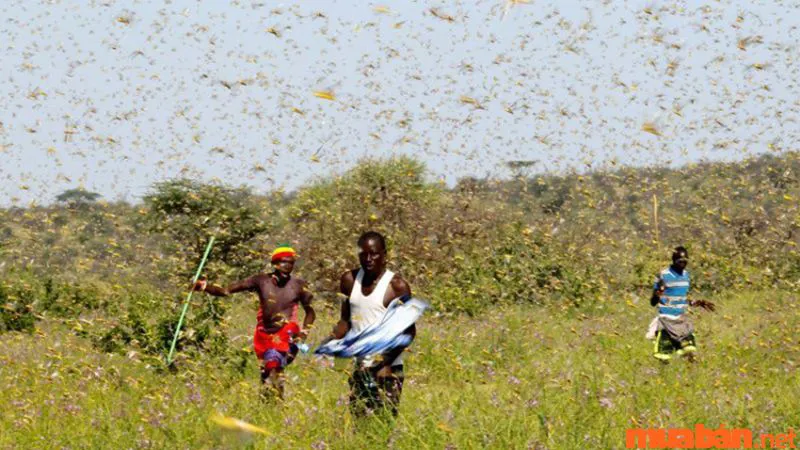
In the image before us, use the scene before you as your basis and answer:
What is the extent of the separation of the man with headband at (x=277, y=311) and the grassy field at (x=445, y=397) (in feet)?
0.94

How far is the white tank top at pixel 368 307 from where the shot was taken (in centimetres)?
744

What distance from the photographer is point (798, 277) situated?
2534cm

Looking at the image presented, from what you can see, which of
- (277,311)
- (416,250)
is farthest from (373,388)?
(416,250)

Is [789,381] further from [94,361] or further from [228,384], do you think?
[94,361]

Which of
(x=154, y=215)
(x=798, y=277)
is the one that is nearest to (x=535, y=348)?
(x=798, y=277)

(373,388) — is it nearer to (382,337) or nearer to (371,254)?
(382,337)

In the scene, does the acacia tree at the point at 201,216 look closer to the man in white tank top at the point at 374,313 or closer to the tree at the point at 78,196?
the man in white tank top at the point at 374,313

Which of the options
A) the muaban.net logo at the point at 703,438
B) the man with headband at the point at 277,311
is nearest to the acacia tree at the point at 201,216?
the man with headband at the point at 277,311

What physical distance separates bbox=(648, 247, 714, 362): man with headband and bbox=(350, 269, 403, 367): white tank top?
17.6 feet

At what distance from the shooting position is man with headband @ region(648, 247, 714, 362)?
11914 millimetres

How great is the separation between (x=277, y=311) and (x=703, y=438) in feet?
14.1

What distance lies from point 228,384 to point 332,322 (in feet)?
22.3

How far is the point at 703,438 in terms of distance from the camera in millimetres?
6543

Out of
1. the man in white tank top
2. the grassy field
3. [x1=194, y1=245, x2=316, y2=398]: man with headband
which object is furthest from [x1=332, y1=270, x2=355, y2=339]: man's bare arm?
[x1=194, y1=245, x2=316, y2=398]: man with headband
